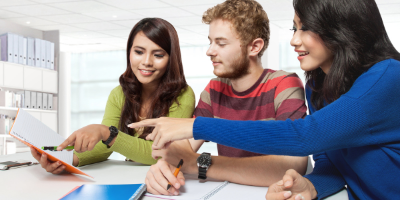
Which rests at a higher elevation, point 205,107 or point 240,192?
point 205,107

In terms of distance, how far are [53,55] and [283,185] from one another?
5.04m

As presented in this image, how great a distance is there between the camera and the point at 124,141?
1387 millimetres

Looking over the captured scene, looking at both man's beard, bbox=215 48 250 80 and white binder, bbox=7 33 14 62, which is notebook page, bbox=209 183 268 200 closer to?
man's beard, bbox=215 48 250 80

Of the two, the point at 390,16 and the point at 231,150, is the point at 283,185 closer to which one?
the point at 231,150

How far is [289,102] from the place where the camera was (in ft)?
4.04

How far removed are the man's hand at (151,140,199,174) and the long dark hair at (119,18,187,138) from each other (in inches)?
19.0

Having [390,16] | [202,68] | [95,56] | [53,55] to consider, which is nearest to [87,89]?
[95,56]

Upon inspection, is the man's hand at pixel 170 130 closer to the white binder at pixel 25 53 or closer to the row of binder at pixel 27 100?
the row of binder at pixel 27 100

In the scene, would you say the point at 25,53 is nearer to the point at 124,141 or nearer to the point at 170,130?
the point at 124,141

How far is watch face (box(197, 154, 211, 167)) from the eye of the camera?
1.13m

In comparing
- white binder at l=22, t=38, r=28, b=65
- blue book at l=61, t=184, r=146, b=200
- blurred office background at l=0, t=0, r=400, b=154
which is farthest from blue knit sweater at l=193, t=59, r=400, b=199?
white binder at l=22, t=38, r=28, b=65

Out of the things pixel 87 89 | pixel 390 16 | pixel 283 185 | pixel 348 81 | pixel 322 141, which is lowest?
pixel 87 89

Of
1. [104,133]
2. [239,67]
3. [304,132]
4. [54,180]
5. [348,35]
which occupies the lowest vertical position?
[54,180]

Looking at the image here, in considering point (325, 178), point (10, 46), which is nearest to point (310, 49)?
point (325, 178)
